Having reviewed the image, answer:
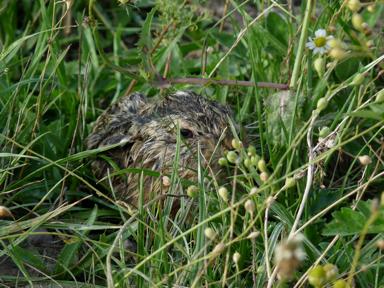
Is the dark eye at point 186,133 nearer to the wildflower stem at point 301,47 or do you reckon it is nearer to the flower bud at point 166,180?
the wildflower stem at point 301,47

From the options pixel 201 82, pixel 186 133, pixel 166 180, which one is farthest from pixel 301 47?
pixel 166 180

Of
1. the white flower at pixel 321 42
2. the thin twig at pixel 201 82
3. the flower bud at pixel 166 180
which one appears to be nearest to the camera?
the white flower at pixel 321 42

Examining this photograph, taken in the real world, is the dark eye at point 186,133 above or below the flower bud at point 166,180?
below

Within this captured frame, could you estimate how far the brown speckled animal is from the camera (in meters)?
4.28

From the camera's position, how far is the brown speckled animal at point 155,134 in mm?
4281

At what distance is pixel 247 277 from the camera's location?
3678 millimetres

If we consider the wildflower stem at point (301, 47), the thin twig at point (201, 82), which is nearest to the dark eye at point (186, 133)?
the thin twig at point (201, 82)

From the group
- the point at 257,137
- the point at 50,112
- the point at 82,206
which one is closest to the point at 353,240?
the point at 257,137

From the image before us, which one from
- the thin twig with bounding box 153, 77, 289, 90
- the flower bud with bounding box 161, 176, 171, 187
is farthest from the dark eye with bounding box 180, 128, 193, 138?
the flower bud with bounding box 161, 176, 171, 187

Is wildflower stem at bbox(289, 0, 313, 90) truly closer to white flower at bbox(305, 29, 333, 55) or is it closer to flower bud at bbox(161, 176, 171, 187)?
white flower at bbox(305, 29, 333, 55)

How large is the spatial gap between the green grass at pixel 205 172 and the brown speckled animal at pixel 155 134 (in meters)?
0.12

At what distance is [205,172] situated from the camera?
3.89m

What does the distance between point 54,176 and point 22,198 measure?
0.81 feet

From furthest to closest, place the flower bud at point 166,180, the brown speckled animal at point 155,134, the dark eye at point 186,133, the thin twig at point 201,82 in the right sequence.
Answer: the dark eye at point 186,133 → the brown speckled animal at point 155,134 → the flower bud at point 166,180 → the thin twig at point 201,82
